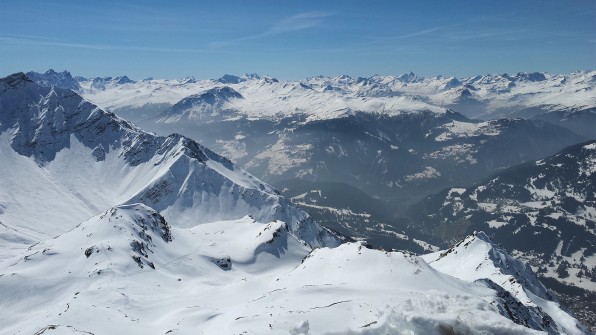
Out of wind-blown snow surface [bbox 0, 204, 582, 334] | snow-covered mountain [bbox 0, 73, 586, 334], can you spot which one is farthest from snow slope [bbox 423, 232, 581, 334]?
wind-blown snow surface [bbox 0, 204, 582, 334]

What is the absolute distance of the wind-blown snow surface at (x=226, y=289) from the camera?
3234 cm

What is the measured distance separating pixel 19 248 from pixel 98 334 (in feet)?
423

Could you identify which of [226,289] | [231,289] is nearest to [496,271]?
[231,289]

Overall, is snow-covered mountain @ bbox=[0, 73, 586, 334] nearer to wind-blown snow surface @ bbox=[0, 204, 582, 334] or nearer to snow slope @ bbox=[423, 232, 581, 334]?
wind-blown snow surface @ bbox=[0, 204, 582, 334]

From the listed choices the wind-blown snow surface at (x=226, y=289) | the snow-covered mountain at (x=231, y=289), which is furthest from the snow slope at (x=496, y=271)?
the wind-blown snow surface at (x=226, y=289)

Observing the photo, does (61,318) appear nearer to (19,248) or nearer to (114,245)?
(114,245)

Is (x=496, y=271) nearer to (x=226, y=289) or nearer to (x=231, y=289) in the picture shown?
(x=231, y=289)

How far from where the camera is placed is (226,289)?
309 feet

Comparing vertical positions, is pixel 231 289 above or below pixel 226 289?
above

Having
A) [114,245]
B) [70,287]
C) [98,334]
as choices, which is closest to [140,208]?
[114,245]

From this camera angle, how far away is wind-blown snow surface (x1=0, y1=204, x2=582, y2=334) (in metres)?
32.3

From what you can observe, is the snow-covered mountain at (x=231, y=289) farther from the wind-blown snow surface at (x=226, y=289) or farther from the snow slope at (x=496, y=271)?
the snow slope at (x=496, y=271)

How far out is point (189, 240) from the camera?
140500 mm

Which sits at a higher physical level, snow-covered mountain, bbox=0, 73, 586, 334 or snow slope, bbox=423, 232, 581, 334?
snow-covered mountain, bbox=0, 73, 586, 334
